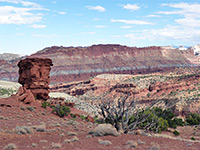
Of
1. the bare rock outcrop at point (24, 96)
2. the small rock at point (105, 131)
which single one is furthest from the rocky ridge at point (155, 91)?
the bare rock outcrop at point (24, 96)

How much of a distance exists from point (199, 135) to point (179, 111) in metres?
20.8

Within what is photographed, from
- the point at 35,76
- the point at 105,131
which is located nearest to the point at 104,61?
the point at 35,76

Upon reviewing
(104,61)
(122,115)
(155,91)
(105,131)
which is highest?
(104,61)

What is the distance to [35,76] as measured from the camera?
36.2 meters

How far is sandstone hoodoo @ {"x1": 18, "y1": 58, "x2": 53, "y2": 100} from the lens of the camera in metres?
36.2

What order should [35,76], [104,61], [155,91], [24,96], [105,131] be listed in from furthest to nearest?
[104,61] → [155,91] → [35,76] → [24,96] → [105,131]

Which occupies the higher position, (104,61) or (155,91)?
(104,61)

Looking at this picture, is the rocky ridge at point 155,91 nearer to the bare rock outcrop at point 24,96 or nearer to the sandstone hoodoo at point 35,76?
the bare rock outcrop at point 24,96

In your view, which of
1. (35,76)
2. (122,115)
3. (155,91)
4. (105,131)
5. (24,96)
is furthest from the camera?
(155,91)

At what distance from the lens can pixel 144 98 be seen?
68.8 metres

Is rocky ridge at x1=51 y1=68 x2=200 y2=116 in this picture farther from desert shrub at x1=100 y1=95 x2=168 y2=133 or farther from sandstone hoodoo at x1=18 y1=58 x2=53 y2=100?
sandstone hoodoo at x1=18 y1=58 x2=53 y2=100

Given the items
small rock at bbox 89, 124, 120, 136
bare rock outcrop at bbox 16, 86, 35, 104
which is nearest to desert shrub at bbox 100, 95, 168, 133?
small rock at bbox 89, 124, 120, 136

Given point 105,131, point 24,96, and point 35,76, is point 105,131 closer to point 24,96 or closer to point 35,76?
point 24,96

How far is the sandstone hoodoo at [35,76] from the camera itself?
36188mm
